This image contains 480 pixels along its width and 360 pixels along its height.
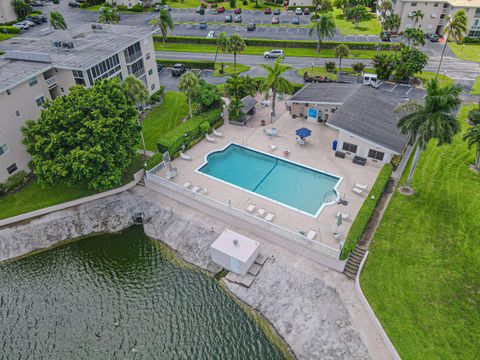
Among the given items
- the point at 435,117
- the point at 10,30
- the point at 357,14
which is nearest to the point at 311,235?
the point at 435,117

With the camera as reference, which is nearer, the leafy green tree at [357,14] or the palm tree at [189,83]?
A: the palm tree at [189,83]

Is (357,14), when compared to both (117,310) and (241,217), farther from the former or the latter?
(117,310)

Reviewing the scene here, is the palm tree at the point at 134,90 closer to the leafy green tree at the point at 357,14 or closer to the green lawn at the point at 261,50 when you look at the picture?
the green lawn at the point at 261,50

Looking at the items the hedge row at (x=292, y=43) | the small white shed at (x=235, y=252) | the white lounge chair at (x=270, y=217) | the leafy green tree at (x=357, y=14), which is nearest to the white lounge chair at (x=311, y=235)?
the white lounge chair at (x=270, y=217)

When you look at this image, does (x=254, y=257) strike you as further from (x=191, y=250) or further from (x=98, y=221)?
(x=98, y=221)

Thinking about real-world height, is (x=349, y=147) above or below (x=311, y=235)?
above
